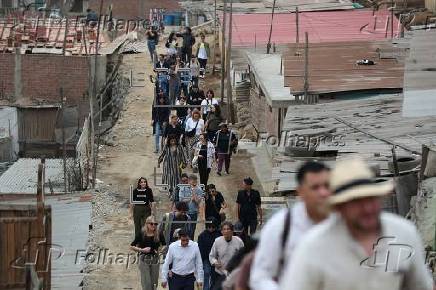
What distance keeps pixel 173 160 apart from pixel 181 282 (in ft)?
23.2

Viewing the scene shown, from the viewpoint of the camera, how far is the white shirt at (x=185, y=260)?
1090 cm

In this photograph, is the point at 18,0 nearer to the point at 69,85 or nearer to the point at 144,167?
the point at 69,85

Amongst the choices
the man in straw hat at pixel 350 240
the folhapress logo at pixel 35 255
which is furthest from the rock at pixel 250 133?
the man in straw hat at pixel 350 240

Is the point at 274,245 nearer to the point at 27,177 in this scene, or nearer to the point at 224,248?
the point at 224,248

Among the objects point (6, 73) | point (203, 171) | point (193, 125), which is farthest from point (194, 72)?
point (203, 171)

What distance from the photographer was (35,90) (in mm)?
29641

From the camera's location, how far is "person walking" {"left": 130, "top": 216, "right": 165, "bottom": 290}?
39.4 feet

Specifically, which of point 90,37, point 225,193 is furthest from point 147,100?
point 225,193

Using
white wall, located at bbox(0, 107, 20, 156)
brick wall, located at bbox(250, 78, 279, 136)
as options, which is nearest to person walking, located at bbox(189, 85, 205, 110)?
brick wall, located at bbox(250, 78, 279, 136)

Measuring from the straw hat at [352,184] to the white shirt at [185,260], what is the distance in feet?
22.5

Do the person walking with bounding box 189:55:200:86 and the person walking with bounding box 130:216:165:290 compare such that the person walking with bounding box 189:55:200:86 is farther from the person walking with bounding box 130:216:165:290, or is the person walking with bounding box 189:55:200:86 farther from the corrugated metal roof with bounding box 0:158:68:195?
the person walking with bounding box 130:216:165:290

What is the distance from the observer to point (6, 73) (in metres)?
29.7

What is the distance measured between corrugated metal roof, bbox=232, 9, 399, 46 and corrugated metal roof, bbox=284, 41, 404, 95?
4.63 meters

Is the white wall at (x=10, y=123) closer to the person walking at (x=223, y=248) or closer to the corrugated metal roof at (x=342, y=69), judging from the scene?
the corrugated metal roof at (x=342, y=69)
